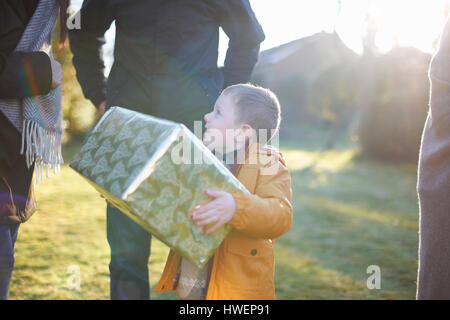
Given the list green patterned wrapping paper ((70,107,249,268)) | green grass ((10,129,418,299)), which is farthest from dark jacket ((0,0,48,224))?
green grass ((10,129,418,299))

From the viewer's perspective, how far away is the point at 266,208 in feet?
4.84

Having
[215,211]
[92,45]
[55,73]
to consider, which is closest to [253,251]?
[215,211]

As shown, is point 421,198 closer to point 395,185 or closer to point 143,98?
point 143,98

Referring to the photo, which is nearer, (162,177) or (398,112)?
(162,177)

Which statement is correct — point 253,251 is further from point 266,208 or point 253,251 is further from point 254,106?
point 254,106

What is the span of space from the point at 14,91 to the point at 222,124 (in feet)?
2.79

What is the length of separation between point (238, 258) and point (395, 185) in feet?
22.4

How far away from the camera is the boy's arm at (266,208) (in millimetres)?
1422

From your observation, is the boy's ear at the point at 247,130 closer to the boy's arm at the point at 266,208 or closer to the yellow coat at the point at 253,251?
the yellow coat at the point at 253,251

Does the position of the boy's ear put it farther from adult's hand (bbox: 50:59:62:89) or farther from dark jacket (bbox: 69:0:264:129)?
adult's hand (bbox: 50:59:62:89)

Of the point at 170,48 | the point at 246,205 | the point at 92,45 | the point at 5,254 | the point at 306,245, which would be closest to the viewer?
the point at 246,205

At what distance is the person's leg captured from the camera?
2.17 m

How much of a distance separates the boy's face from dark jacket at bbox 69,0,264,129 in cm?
36
